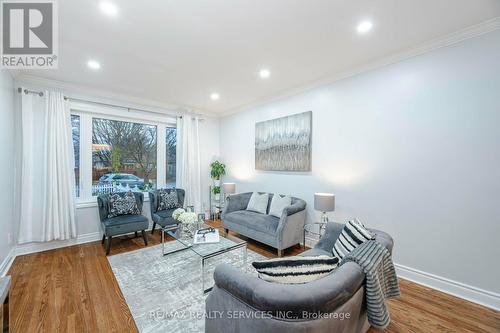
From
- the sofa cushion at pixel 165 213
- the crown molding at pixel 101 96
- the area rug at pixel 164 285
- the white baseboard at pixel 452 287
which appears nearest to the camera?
the area rug at pixel 164 285

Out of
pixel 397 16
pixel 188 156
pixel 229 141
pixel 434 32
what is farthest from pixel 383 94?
pixel 188 156

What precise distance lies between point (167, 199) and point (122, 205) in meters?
0.77

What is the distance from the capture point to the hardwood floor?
72.2 inches

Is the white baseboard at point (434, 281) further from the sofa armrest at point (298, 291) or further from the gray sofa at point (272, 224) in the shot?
the sofa armrest at point (298, 291)

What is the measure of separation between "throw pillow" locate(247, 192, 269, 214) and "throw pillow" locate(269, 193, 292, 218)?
174 mm

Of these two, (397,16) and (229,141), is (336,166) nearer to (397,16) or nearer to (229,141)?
(397,16)

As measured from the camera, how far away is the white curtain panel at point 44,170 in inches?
126

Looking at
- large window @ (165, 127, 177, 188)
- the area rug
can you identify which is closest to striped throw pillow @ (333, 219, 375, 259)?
the area rug

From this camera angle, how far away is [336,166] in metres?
3.26

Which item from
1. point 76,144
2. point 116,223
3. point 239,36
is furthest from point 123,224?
point 239,36

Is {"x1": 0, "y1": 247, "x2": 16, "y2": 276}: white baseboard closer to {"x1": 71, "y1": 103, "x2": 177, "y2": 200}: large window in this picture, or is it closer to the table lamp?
{"x1": 71, "y1": 103, "x2": 177, "y2": 200}: large window

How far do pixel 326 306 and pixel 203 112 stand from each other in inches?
197

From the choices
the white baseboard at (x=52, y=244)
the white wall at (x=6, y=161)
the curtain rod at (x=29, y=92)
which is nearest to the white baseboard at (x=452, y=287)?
the white baseboard at (x=52, y=244)

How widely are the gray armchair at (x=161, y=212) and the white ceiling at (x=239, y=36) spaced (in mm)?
2092
